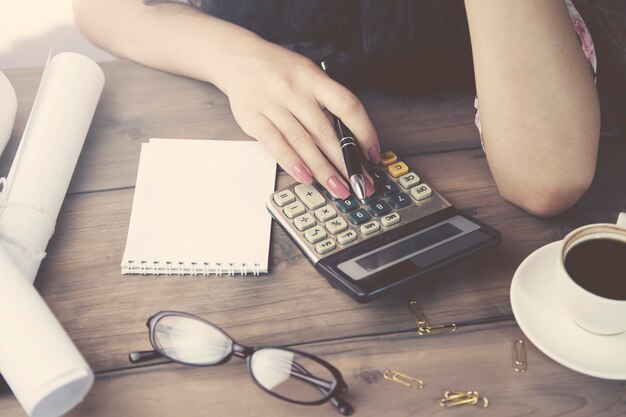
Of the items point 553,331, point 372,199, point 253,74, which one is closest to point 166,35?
point 253,74

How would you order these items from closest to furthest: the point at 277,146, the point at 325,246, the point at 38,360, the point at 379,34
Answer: the point at 38,360 → the point at 325,246 → the point at 277,146 → the point at 379,34

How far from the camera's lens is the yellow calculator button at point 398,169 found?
0.63 meters

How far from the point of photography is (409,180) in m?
0.63

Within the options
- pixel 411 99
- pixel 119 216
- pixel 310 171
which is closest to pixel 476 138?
pixel 411 99

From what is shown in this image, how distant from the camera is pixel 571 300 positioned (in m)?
0.49

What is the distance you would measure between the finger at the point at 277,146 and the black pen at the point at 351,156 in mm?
44

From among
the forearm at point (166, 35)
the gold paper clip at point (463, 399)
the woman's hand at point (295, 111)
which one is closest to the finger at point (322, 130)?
the woman's hand at point (295, 111)

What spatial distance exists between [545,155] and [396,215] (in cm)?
17

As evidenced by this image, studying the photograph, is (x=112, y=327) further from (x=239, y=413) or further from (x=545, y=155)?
(x=545, y=155)

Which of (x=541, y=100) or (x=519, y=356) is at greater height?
(x=541, y=100)

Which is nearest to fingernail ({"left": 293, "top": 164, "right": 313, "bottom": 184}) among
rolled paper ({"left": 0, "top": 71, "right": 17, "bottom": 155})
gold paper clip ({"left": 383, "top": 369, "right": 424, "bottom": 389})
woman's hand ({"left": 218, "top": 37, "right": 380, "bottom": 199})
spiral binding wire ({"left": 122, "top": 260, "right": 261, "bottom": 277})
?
woman's hand ({"left": 218, "top": 37, "right": 380, "bottom": 199})

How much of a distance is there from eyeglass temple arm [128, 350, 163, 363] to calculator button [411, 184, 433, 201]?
0.93 feet

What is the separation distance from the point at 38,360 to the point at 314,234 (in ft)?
0.83

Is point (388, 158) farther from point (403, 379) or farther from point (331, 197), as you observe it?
point (403, 379)
